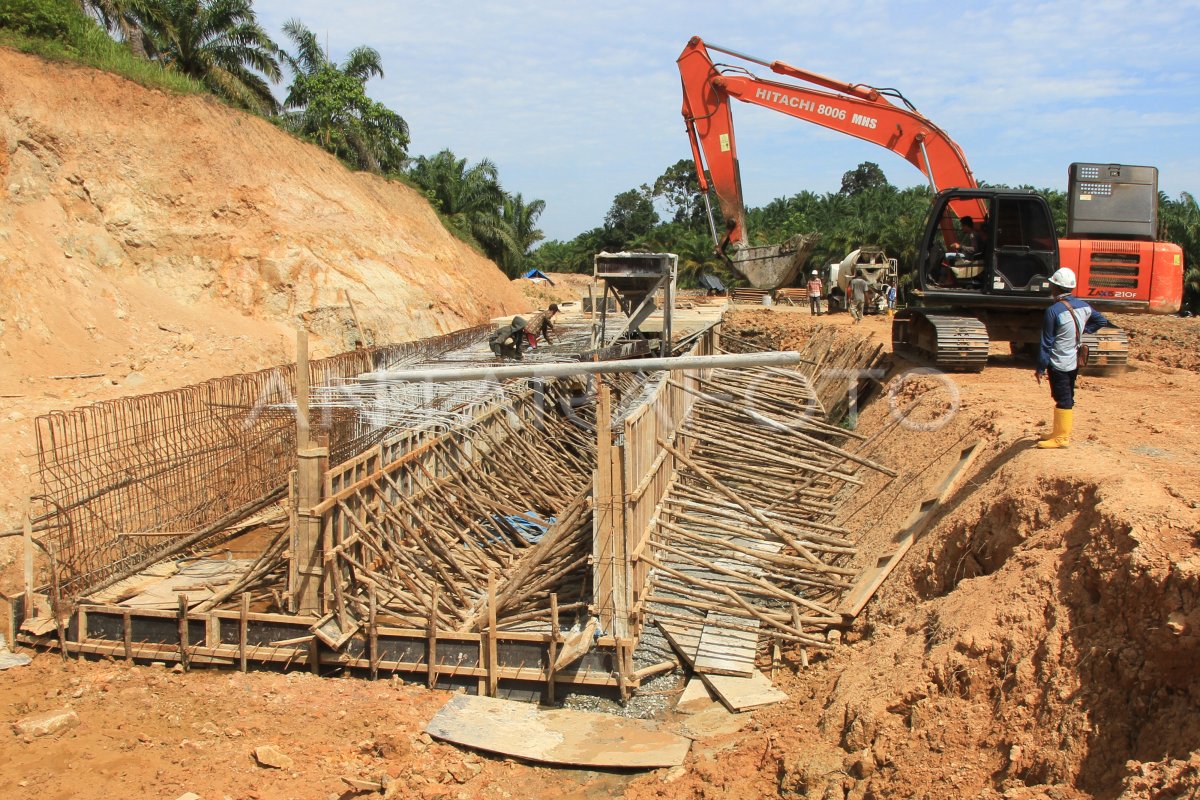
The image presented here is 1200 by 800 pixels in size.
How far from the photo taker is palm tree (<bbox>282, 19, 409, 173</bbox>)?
3023cm

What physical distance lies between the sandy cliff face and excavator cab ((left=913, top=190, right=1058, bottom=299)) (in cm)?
1254

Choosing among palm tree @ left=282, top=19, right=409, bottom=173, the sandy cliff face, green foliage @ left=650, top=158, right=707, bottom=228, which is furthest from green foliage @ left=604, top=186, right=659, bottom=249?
the sandy cliff face

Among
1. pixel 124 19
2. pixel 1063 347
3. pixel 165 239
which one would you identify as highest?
pixel 124 19

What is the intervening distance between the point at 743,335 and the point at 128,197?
50.0 ft

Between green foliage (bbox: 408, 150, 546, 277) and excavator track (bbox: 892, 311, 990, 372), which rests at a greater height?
green foliage (bbox: 408, 150, 546, 277)

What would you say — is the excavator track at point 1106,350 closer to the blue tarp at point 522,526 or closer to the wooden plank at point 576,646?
the blue tarp at point 522,526

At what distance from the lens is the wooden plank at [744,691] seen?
680 cm

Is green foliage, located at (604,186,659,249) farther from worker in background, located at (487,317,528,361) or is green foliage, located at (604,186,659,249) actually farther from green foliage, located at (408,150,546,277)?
worker in background, located at (487,317,528,361)

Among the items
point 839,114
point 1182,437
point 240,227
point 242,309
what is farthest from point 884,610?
point 240,227

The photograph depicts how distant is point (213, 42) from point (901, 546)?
26038 millimetres

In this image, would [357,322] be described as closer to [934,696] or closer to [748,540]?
[748,540]

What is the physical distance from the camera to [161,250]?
1956cm

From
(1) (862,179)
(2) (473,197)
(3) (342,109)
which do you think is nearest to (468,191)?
(2) (473,197)

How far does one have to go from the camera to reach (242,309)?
1973 cm
